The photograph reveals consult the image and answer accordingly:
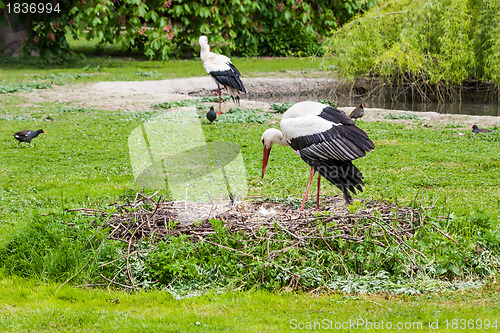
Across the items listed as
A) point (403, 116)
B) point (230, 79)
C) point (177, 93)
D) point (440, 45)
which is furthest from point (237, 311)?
point (177, 93)

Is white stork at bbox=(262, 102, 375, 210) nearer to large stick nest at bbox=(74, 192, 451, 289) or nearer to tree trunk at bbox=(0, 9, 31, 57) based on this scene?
large stick nest at bbox=(74, 192, 451, 289)

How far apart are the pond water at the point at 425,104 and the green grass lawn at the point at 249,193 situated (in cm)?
368

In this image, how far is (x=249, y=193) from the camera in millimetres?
7508

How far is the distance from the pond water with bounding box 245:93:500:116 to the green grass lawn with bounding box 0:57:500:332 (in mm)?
3678

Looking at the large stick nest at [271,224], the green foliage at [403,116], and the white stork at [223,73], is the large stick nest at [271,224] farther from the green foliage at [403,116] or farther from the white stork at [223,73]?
the white stork at [223,73]

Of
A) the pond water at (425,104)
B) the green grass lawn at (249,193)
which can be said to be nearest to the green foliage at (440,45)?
the pond water at (425,104)

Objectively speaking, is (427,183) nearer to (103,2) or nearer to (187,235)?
(187,235)

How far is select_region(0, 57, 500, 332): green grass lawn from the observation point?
4660 mm

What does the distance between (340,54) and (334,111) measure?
37.7ft

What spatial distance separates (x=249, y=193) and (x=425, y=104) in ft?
36.4

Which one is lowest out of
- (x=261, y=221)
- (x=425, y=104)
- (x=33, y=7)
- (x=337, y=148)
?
(x=261, y=221)

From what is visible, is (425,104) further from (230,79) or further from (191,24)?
(191,24)

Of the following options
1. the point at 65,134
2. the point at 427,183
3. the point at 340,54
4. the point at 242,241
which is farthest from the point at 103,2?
the point at 242,241

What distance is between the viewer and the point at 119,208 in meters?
6.22
